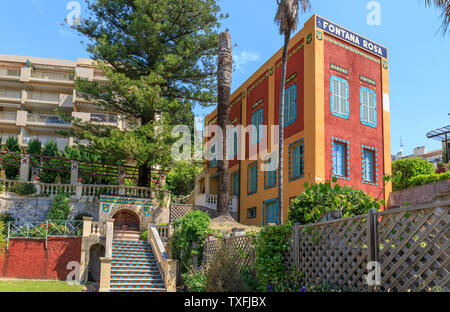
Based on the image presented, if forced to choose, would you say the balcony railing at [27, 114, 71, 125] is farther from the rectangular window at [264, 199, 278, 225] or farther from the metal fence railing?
the rectangular window at [264, 199, 278, 225]

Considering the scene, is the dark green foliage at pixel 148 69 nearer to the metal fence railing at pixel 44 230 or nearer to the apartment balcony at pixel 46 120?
the metal fence railing at pixel 44 230

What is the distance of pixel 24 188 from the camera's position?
2191 centimetres

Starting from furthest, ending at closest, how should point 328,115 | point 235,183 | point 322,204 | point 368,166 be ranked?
point 235,183 → point 368,166 → point 328,115 → point 322,204

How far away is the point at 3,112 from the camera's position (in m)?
47.8

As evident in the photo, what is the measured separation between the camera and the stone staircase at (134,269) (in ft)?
50.5

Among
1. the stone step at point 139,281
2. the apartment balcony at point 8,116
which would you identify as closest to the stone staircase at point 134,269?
the stone step at point 139,281

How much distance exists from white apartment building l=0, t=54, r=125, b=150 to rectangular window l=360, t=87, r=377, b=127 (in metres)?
32.0

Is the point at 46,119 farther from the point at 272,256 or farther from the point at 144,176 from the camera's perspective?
the point at 272,256

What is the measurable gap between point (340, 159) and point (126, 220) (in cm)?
1228

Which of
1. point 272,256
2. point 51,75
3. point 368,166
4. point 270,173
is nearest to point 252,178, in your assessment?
point 270,173

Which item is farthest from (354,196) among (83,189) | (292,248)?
(83,189)

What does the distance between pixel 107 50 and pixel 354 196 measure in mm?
17222

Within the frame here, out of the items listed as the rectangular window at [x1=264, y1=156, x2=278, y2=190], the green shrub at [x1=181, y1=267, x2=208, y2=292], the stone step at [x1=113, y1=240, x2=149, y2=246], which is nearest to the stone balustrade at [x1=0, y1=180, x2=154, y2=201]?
the stone step at [x1=113, y1=240, x2=149, y2=246]

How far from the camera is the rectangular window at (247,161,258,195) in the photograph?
75.9ft
